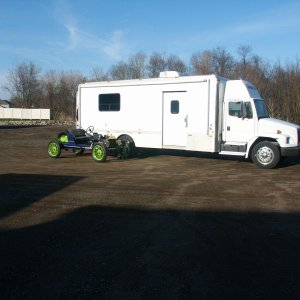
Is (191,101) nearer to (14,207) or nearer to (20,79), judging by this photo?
(14,207)

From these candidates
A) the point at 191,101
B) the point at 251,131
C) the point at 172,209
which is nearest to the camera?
the point at 172,209

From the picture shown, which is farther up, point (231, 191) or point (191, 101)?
point (191, 101)

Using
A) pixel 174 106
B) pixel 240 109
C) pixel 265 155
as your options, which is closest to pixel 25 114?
A: pixel 174 106

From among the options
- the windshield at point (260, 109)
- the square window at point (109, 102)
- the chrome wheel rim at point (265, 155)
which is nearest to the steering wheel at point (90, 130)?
the square window at point (109, 102)

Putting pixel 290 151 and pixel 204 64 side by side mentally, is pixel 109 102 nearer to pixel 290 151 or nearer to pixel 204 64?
pixel 290 151

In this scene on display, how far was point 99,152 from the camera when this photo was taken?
15.1 metres

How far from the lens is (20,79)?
81812 millimetres

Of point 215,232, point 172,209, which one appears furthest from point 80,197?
point 215,232

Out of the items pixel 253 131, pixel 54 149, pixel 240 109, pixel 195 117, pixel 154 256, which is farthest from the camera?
pixel 54 149

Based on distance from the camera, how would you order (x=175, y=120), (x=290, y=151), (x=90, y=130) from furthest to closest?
(x=90, y=130) < (x=175, y=120) < (x=290, y=151)

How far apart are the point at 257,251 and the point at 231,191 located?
4209 mm

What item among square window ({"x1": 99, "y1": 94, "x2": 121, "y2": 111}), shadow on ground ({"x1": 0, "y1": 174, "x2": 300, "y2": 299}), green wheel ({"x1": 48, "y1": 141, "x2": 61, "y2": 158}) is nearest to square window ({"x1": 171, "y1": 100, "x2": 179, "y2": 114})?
square window ({"x1": 99, "y1": 94, "x2": 121, "y2": 111})

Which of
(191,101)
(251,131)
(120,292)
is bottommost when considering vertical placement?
(120,292)

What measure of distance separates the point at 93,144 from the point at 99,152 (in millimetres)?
582
